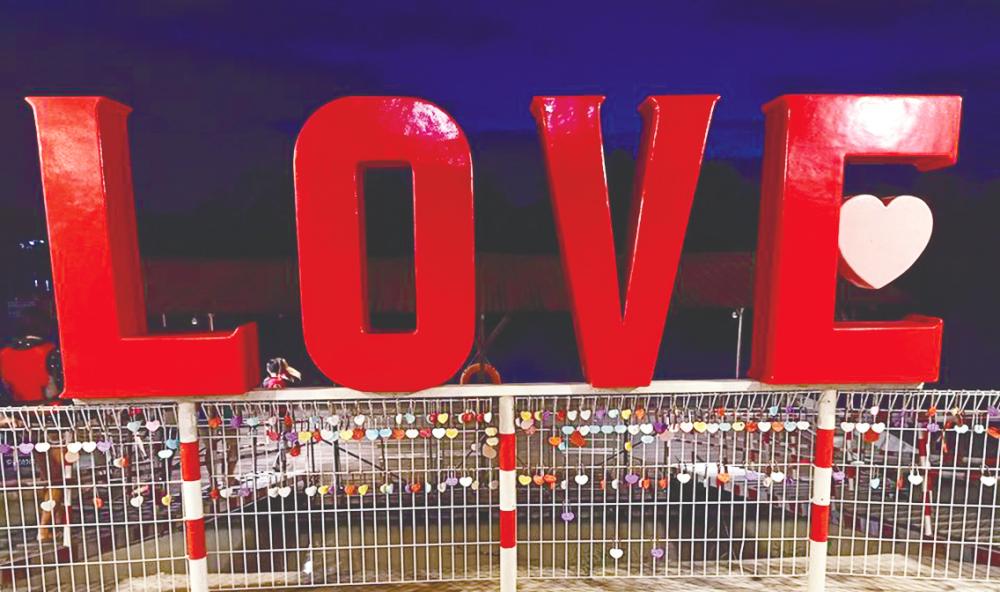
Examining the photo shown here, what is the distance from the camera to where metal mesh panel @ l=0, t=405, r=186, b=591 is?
348 centimetres

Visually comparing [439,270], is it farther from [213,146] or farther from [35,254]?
[35,254]

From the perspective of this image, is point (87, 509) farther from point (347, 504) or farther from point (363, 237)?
point (363, 237)

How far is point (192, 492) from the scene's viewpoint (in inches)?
137

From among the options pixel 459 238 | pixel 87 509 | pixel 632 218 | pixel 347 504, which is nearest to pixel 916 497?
pixel 632 218

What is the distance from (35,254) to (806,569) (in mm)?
14434

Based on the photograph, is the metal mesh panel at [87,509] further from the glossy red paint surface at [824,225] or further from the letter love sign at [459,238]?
the glossy red paint surface at [824,225]

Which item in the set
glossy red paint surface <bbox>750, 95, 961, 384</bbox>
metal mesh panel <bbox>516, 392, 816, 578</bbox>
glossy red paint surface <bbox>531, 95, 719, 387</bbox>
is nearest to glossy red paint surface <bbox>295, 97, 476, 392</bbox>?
glossy red paint surface <bbox>531, 95, 719, 387</bbox>

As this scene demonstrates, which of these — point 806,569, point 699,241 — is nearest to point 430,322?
point 806,569

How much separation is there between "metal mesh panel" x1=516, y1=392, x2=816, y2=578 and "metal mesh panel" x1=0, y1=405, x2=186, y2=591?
8.40 ft

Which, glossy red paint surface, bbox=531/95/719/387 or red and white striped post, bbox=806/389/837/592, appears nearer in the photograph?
glossy red paint surface, bbox=531/95/719/387

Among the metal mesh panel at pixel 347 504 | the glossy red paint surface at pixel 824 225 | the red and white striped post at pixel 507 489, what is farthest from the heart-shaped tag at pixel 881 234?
the metal mesh panel at pixel 347 504

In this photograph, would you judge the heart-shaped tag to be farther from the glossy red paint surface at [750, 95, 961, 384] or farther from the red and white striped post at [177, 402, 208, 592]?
the red and white striped post at [177, 402, 208, 592]

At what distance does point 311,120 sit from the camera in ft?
9.98

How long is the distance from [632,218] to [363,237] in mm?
1608
